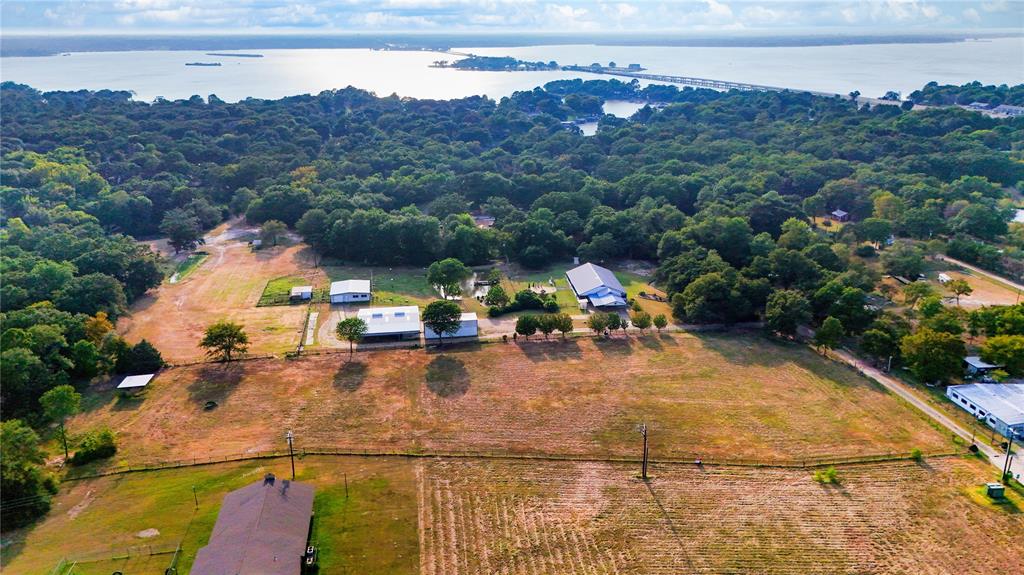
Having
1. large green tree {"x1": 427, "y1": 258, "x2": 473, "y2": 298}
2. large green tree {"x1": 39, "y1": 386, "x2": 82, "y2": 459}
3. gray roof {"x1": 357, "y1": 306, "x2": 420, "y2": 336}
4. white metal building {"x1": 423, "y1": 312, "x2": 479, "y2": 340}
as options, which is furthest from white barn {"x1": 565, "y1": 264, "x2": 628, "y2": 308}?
large green tree {"x1": 39, "y1": 386, "x2": 82, "y2": 459}

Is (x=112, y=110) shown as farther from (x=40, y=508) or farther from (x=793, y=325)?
(x=793, y=325)

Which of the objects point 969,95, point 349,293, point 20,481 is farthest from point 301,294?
point 969,95

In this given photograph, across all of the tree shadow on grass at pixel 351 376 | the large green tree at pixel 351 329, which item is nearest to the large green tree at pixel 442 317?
the large green tree at pixel 351 329

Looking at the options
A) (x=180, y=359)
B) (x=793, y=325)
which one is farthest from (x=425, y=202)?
(x=793, y=325)

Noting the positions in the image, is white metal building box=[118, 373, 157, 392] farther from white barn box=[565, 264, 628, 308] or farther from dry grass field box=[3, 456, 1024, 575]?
white barn box=[565, 264, 628, 308]

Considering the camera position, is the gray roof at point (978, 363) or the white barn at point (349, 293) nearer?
the gray roof at point (978, 363)

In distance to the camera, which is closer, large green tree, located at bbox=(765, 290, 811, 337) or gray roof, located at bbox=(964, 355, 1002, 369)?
gray roof, located at bbox=(964, 355, 1002, 369)

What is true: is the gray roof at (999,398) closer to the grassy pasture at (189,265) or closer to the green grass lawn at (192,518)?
the green grass lawn at (192,518)

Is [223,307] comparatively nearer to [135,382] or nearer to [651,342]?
[135,382]
